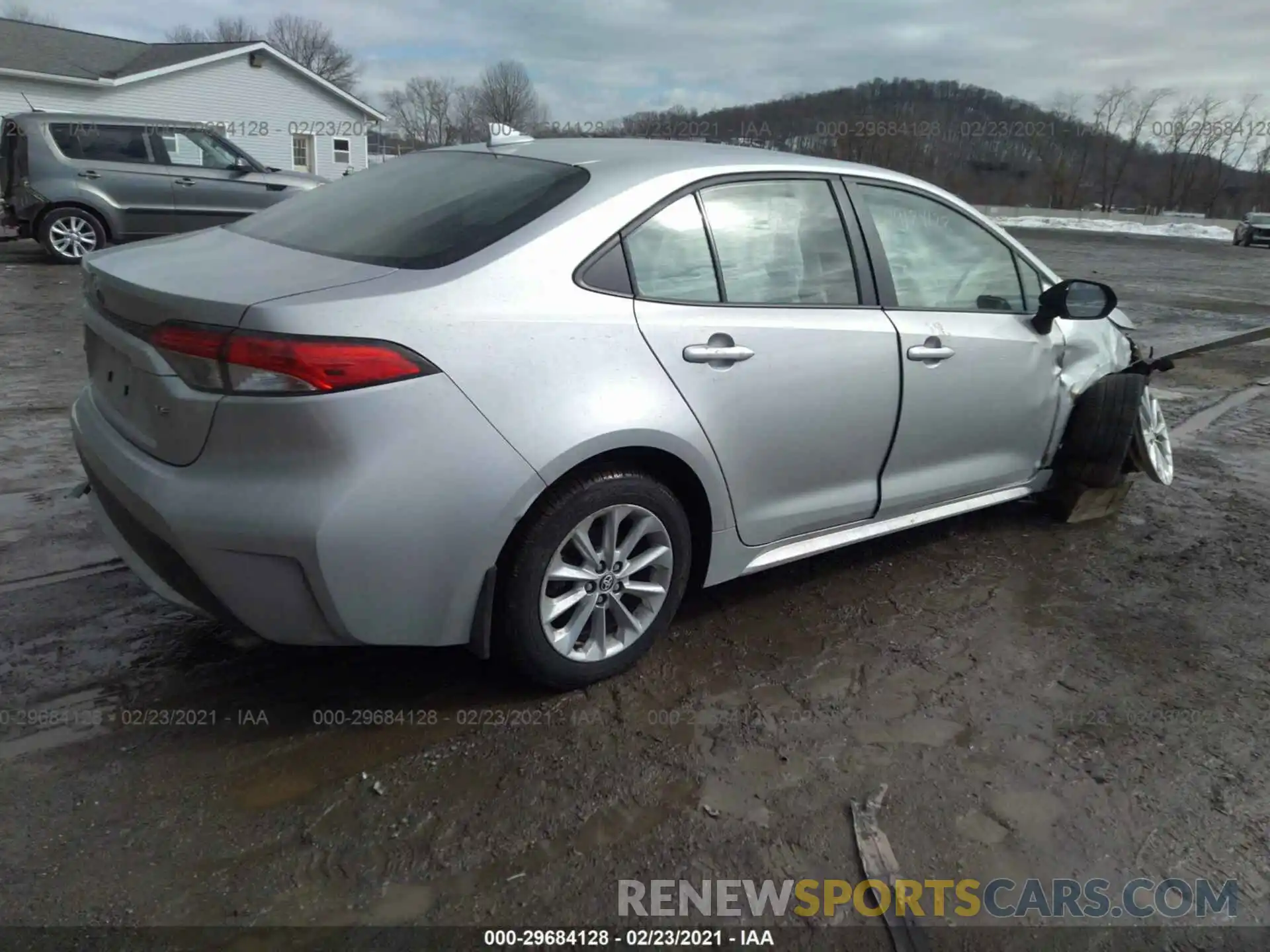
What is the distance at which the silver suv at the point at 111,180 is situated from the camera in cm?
1168

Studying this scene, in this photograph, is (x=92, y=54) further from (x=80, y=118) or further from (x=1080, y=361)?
(x=1080, y=361)

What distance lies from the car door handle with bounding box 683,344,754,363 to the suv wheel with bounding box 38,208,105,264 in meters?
11.9

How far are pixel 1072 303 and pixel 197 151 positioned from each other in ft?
39.6

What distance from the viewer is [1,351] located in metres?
7.41

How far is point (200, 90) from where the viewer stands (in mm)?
26188

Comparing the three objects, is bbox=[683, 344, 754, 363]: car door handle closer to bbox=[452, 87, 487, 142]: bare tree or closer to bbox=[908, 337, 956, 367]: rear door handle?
bbox=[908, 337, 956, 367]: rear door handle

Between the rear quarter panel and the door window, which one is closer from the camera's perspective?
the rear quarter panel

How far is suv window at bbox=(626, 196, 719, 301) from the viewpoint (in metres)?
2.81

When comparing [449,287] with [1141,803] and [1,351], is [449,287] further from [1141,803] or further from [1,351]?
[1,351]

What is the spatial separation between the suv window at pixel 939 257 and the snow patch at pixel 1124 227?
→ 131 feet

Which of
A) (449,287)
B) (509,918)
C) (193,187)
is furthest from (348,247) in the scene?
(193,187)

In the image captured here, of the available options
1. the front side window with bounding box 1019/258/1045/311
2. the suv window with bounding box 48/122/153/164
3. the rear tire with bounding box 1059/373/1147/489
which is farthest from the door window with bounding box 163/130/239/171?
the rear tire with bounding box 1059/373/1147/489

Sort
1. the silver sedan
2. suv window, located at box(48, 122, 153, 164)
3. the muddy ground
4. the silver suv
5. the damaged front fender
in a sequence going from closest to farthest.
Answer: the muddy ground → the silver sedan → the damaged front fender → the silver suv → suv window, located at box(48, 122, 153, 164)

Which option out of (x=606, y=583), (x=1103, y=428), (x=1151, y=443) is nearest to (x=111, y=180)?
(x=606, y=583)
